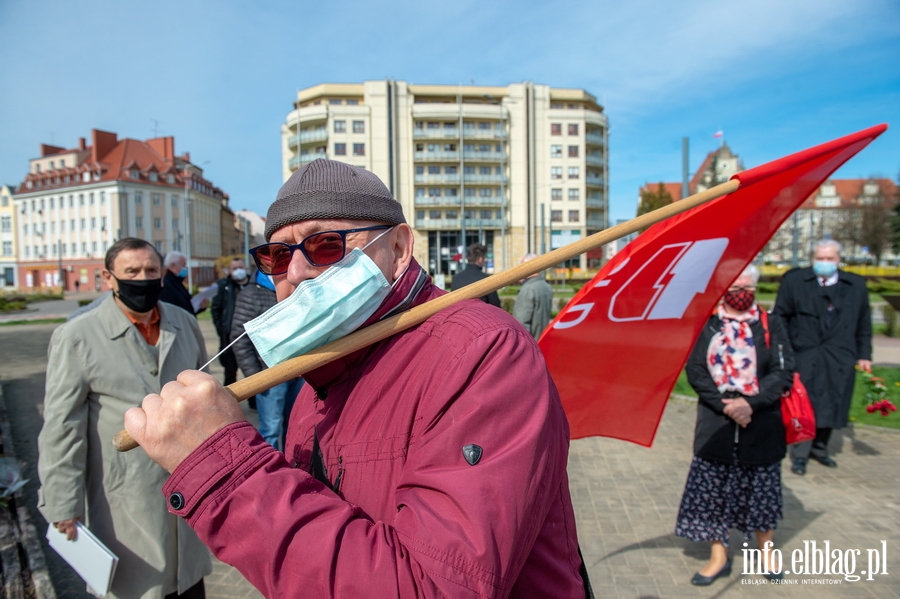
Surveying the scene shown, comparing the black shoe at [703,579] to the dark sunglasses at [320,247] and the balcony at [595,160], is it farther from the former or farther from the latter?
the balcony at [595,160]

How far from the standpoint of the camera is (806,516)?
201 inches

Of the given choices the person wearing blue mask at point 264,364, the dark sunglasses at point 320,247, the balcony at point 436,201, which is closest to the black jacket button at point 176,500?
the dark sunglasses at point 320,247

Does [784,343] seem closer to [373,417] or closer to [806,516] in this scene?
[806,516]

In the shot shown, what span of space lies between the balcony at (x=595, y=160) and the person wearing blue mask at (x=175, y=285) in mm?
71237

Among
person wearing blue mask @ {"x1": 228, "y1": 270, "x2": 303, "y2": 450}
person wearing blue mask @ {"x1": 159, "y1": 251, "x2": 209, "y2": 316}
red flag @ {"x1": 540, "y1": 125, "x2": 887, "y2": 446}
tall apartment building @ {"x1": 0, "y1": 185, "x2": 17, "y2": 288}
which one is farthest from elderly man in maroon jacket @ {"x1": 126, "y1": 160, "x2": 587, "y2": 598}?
tall apartment building @ {"x1": 0, "y1": 185, "x2": 17, "y2": 288}

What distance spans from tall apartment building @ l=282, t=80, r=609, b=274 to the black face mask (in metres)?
64.8

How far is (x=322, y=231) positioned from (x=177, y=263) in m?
6.41

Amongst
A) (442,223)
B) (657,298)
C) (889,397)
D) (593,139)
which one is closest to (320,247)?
(657,298)

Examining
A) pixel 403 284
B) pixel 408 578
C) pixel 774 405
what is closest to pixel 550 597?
pixel 408 578

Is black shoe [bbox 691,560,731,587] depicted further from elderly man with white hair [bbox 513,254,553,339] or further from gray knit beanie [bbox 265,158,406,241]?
elderly man with white hair [bbox 513,254,553,339]

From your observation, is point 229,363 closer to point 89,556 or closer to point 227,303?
point 227,303

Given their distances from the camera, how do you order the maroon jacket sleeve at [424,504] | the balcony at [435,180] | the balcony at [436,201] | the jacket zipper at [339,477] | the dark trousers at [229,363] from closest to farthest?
1. the maroon jacket sleeve at [424,504]
2. the jacket zipper at [339,477]
3. the dark trousers at [229,363]
4. the balcony at [436,201]
5. the balcony at [435,180]

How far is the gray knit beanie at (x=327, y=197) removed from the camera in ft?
4.61

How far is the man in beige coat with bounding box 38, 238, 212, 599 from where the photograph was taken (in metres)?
2.84
